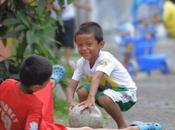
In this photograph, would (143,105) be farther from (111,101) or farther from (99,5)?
(99,5)

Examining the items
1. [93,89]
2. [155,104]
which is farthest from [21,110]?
[155,104]

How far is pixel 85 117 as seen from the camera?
6.56m

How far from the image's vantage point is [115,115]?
691cm

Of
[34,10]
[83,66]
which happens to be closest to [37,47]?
[34,10]

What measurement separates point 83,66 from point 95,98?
0.35 meters

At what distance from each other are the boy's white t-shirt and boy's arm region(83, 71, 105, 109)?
76mm

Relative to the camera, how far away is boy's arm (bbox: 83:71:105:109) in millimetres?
6566

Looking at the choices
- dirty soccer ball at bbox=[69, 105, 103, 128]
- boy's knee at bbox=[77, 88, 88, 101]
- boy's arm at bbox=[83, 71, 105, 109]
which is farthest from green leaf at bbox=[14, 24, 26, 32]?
dirty soccer ball at bbox=[69, 105, 103, 128]

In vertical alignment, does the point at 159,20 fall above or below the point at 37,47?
below

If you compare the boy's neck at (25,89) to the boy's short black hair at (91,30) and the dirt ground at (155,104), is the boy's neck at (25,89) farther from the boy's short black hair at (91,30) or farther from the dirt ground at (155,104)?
the dirt ground at (155,104)

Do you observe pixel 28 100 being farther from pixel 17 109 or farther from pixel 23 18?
pixel 23 18

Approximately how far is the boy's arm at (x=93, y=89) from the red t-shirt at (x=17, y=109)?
31.7 inches

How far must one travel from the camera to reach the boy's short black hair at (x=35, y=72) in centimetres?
568

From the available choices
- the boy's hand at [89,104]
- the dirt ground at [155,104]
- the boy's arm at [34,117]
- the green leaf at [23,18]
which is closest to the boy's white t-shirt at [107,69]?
the boy's hand at [89,104]
